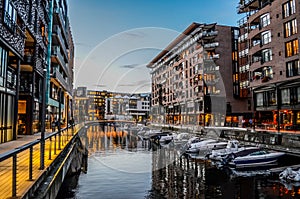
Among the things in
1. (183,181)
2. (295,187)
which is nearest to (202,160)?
(183,181)

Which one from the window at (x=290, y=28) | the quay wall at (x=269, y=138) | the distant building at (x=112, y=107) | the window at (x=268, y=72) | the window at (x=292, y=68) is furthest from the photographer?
the distant building at (x=112, y=107)

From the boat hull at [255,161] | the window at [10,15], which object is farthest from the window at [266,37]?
the window at [10,15]

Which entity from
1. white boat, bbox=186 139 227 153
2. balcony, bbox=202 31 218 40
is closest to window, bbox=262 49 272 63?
white boat, bbox=186 139 227 153

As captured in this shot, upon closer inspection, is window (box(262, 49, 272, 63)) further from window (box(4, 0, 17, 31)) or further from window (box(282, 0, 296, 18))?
window (box(4, 0, 17, 31))

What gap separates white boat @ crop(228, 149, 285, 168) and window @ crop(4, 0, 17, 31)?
2122cm

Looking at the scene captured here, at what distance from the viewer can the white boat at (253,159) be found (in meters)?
23.0

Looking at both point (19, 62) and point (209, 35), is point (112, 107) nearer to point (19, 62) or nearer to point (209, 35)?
point (209, 35)

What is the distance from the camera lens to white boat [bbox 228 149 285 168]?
2300 centimetres

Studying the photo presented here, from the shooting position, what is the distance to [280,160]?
2406cm

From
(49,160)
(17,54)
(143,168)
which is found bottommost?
(143,168)

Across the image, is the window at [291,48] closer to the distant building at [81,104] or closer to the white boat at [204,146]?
the white boat at [204,146]

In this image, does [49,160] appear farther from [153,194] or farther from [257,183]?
[257,183]

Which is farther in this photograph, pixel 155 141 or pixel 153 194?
pixel 155 141

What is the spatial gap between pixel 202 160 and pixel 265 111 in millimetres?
22946
